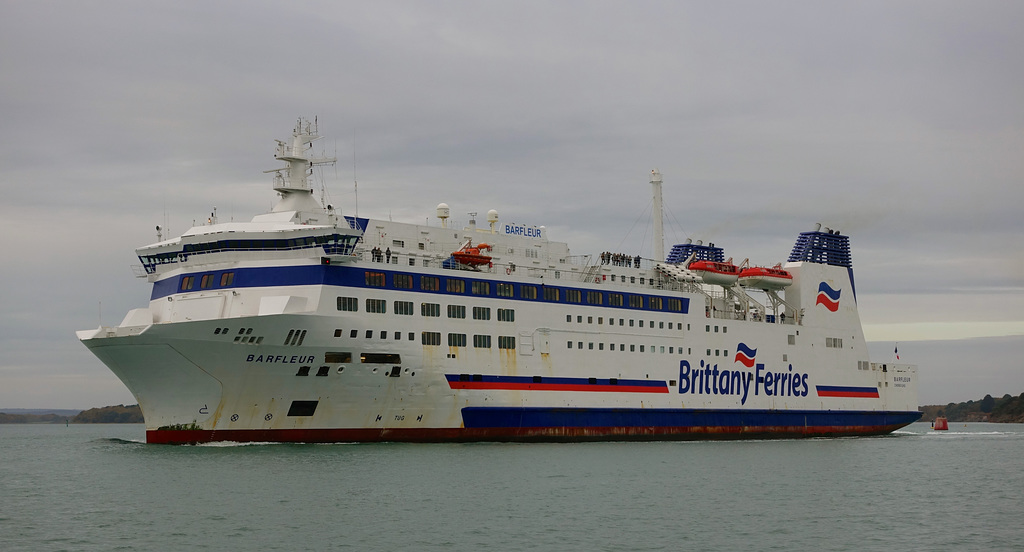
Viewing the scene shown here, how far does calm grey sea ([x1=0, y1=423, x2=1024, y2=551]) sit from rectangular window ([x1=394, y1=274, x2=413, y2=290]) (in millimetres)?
→ 6798

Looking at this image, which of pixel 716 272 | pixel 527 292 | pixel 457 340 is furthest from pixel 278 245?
pixel 716 272

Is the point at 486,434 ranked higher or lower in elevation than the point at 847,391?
lower

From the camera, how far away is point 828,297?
61688mm

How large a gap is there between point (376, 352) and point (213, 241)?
8277 mm

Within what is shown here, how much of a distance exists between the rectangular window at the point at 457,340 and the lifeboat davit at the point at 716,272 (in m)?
17.0

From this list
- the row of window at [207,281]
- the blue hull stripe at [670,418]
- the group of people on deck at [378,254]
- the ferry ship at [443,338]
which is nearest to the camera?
the ferry ship at [443,338]

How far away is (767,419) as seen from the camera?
57156 millimetres

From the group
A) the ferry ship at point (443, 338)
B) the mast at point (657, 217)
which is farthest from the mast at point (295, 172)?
the mast at point (657, 217)

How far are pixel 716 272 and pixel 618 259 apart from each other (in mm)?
6834

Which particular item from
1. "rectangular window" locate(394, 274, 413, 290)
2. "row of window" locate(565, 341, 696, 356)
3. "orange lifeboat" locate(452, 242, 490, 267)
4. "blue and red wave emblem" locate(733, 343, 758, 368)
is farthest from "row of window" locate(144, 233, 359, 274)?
"blue and red wave emblem" locate(733, 343, 758, 368)

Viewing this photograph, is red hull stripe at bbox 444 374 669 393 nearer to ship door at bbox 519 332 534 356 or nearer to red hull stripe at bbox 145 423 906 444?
ship door at bbox 519 332 534 356

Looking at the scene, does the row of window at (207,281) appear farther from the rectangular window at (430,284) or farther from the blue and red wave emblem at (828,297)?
the blue and red wave emblem at (828,297)

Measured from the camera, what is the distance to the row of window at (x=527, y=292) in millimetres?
43281

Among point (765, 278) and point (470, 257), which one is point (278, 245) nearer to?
point (470, 257)
